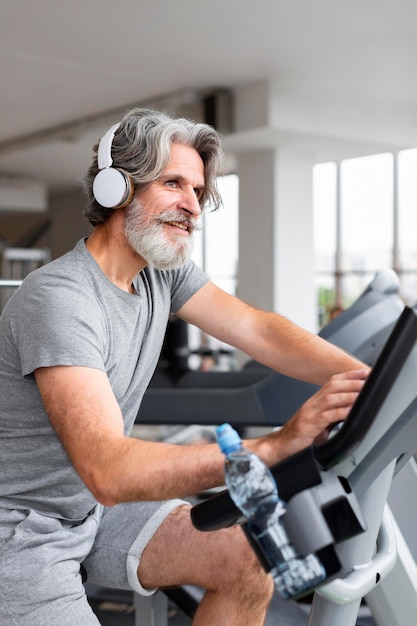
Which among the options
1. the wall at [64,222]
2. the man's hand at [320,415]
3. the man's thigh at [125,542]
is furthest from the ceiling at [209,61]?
the wall at [64,222]

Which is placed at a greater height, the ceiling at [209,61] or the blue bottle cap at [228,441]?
the ceiling at [209,61]

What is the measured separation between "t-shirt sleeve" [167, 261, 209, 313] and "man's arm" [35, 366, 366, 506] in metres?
0.59

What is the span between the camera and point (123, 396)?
1516mm

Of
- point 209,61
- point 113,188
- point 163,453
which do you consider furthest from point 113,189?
point 209,61

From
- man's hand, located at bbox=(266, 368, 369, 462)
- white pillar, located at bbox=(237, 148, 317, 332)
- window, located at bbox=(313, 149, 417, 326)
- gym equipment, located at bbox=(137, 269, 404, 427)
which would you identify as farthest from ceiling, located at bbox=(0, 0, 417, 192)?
man's hand, located at bbox=(266, 368, 369, 462)

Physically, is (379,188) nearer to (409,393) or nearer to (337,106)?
(337,106)

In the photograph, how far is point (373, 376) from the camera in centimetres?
94

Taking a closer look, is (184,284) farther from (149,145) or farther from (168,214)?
(149,145)

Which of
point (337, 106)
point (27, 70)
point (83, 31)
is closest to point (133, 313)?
point (83, 31)

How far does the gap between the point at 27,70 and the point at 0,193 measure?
554cm

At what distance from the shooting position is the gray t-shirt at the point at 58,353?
1.25 m

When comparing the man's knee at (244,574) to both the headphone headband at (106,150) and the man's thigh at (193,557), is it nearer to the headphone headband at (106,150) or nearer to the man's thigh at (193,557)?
the man's thigh at (193,557)

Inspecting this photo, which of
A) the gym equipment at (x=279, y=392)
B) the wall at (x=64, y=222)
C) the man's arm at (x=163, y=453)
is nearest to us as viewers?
the man's arm at (x=163, y=453)

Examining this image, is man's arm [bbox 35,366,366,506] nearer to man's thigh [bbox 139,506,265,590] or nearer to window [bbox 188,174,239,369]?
man's thigh [bbox 139,506,265,590]
